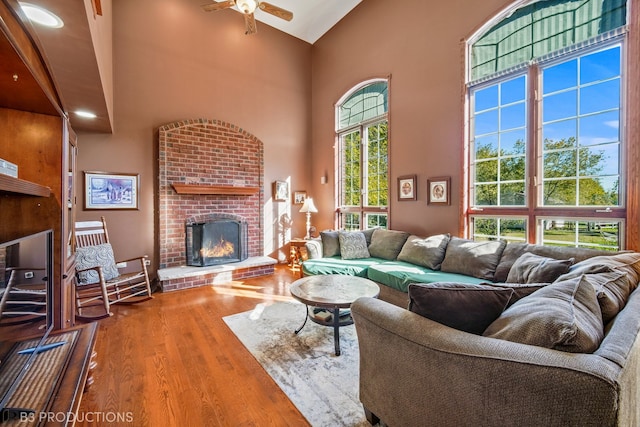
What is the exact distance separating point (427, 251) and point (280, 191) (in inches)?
122

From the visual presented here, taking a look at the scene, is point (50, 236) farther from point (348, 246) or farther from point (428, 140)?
point (428, 140)

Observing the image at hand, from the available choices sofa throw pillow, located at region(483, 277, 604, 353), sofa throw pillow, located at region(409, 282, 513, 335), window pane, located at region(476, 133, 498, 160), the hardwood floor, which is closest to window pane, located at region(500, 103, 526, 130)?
window pane, located at region(476, 133, 498, 160)

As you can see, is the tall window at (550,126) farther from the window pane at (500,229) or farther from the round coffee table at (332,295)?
the round coffee table at (332,295)

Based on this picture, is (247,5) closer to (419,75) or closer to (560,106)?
(419,75)

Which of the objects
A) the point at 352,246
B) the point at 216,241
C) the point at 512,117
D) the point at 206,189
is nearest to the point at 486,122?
the point at 512,117

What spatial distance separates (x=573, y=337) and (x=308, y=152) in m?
5.45

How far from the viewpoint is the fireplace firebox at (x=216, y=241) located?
4.49 meters

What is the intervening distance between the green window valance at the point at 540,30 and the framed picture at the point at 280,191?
3.52m

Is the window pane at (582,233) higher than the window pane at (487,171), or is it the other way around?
the window pane at (487,171)

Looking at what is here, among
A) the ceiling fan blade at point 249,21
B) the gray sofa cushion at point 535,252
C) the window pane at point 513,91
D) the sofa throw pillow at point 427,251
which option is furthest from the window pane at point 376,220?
the ceiling fan blade at point 249,21

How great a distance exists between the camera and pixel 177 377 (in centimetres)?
201

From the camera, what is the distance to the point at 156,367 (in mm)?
2125

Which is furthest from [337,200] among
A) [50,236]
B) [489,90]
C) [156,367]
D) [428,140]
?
[50,236]

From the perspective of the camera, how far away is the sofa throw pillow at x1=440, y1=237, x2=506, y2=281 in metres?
2.81
